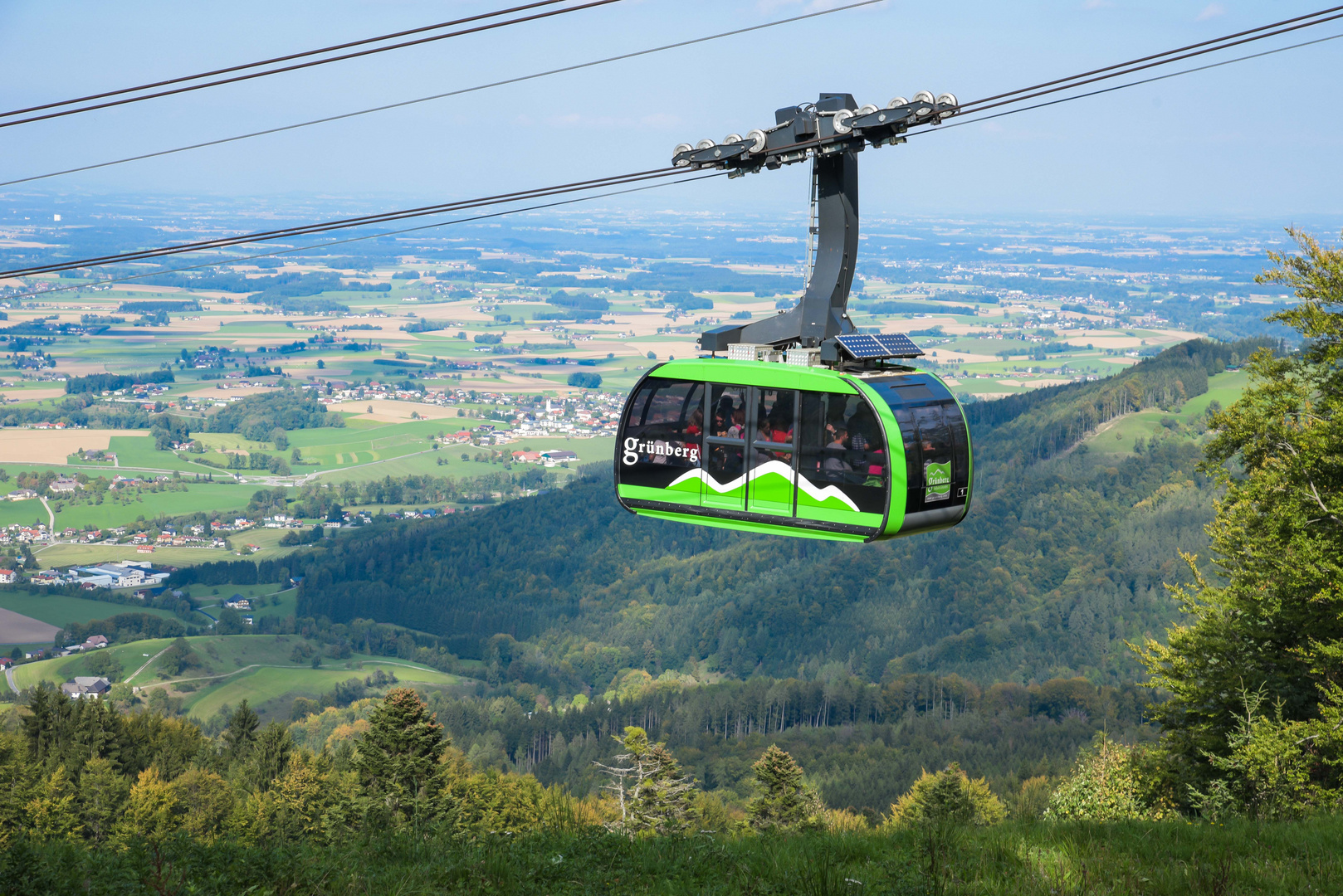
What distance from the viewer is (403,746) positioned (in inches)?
1725

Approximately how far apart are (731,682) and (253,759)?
12497 cm

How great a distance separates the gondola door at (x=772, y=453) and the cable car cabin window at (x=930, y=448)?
126 centimetres

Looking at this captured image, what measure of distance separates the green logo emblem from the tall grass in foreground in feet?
14.2

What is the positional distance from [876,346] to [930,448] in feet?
5.21

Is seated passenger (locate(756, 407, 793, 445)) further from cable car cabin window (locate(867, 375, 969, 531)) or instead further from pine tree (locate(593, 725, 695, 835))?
pine tree (locate(593, 725, 695, 835))

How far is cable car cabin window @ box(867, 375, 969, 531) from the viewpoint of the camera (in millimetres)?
13398

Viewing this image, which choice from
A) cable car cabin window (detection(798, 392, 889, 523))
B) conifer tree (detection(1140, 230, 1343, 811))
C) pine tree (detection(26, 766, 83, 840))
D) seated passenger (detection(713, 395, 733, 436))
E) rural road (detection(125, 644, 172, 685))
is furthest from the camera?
rural road (detection(125, 644, 172, 685))

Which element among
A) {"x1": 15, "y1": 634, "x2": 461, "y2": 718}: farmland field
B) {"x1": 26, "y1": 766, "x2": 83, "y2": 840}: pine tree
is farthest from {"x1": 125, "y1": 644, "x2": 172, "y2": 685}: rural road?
{"x1": 26, "y1": 766, "x2": 83, "y2": 840}: pine tree

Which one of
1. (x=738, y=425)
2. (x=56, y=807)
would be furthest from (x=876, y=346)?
(x=56, y=807)

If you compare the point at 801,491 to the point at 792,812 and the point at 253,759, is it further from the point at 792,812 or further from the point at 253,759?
the point at 253,759

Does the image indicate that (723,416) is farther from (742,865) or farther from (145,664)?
(145,664)

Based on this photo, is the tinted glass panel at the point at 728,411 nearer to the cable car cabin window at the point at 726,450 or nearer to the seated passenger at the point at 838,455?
the cable car cabin window at the point at 726,450

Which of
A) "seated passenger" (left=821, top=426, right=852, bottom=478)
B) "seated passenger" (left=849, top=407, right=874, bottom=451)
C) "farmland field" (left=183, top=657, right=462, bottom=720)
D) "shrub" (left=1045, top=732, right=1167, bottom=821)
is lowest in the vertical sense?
"farmland field" (left=183, top=657, right=462, bottom=720)

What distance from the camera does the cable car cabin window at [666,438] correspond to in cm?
1500
